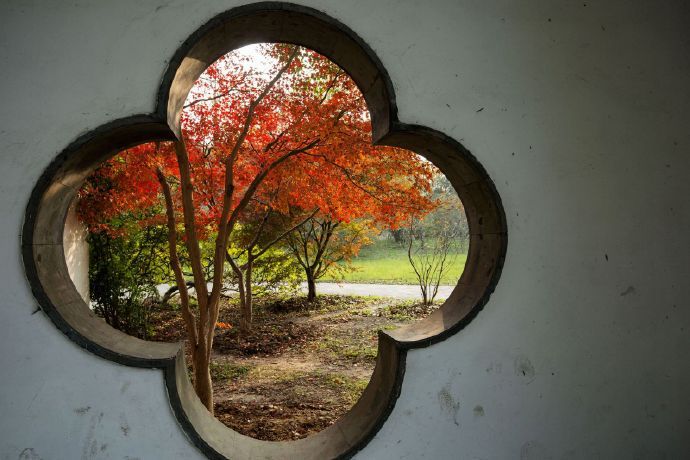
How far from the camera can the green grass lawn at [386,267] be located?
13.7 metres

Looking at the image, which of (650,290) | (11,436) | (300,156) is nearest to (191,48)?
(11,436)

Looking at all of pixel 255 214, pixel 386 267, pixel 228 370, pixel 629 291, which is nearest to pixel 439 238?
pixel 255 214

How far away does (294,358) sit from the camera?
680 centimetres

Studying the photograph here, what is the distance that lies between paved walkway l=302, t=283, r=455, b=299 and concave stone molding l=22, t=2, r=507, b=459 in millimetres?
9311

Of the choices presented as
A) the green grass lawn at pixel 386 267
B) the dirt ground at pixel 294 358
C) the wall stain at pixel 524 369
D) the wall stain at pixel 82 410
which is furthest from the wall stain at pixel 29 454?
the green grass lawn at pixel 386 267

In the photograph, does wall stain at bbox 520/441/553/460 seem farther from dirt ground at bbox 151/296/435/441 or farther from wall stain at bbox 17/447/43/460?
dirt ground at bbox 151/296/435/441

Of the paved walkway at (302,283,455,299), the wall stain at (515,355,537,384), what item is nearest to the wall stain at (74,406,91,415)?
the wall stain at (515,355,537,384)

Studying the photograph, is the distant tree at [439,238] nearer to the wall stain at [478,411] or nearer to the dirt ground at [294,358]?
the dirt ground at [294,358]

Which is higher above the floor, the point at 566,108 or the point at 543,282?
the point at 566,108

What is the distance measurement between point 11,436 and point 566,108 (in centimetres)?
249

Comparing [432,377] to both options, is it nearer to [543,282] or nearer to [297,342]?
[543,282]

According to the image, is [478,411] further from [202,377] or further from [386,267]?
[386,267]

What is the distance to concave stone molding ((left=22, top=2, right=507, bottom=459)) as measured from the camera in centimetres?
158

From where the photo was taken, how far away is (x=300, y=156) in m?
5.23
